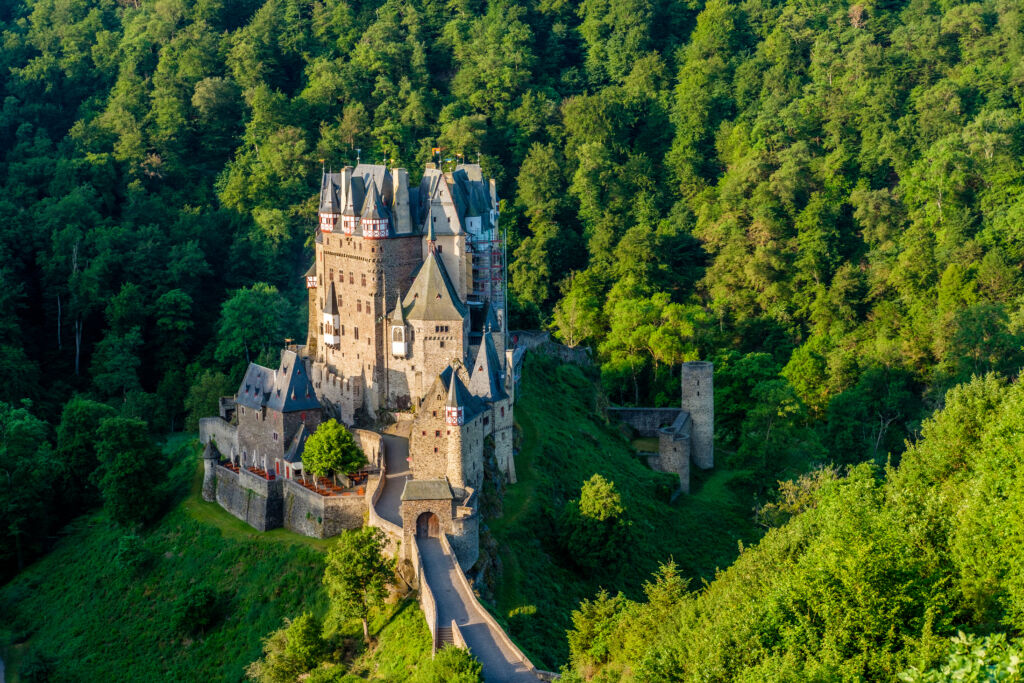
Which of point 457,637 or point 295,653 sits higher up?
point 457,637

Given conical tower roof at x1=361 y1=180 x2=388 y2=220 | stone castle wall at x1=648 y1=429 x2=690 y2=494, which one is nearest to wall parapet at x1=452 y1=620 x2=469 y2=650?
conical tower roof at x1=361 y1=180 x2=388 y2=220

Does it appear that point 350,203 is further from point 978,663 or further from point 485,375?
point 978,663

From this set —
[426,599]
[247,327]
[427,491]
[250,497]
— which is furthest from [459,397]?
[247,327]

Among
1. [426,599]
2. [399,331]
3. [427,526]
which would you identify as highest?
[399,331]

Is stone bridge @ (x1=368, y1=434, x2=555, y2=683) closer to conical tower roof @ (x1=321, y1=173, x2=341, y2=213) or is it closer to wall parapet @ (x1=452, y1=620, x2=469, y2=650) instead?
→ wall parapet @ (x1=452, y1=620, x2=469, y2=650)

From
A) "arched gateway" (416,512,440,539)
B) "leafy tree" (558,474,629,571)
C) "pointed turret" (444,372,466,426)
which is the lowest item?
"leafy tree" (558,474,629,571)

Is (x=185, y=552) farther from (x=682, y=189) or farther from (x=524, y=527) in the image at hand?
(x=682, y=189)

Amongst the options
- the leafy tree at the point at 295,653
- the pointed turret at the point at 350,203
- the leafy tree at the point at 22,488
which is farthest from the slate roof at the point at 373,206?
the leafy tree at the point at 22,488
